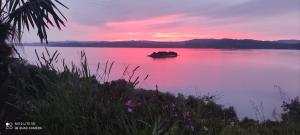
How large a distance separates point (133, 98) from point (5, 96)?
1.55 metres

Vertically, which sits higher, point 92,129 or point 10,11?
point 10,11

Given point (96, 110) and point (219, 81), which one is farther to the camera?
point (219, 81)

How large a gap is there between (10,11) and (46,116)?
138 inches

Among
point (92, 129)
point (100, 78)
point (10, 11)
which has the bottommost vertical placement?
point (92, 129)

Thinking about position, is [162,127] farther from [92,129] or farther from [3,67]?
[3,67]

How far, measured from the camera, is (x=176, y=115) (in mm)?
3430

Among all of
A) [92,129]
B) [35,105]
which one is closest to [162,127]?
[92,129]

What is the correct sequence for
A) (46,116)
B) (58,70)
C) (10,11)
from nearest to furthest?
(46,116) < (58,70) < (10,11)

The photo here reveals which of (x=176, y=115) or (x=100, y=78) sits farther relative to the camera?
(x=100, y=78)

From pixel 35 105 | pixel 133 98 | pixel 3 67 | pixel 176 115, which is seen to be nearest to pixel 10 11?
pixel 3 67

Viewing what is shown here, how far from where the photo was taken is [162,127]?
3.23 m

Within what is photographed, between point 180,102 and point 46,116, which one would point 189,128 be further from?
point 46,116

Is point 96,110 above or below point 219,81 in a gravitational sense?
above

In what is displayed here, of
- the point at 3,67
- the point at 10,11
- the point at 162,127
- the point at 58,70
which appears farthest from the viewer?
the point at 10,11
